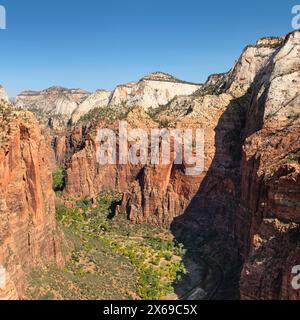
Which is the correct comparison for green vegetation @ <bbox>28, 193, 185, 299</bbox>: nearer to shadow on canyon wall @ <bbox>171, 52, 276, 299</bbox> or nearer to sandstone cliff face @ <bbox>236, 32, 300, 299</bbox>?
shadow on canyon wall @ <bbox>171, 52, 276, 299</bbox>

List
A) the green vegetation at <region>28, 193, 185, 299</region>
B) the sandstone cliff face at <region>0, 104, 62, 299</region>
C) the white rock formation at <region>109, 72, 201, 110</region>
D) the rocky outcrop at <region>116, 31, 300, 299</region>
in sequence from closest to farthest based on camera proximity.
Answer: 1. the sandstone cliff face at <region>0, 104, 62, 299</region>
2. the rocky outcrop at <region>116, 31, 300, 299</region>
3. the green vegetation at <region>28, 193, 185, 299</region>
4. the white rock formation at <region>109, 72, 201, 110</region>

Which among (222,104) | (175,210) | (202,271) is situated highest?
(222,104)

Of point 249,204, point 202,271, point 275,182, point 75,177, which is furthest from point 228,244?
point 75,177

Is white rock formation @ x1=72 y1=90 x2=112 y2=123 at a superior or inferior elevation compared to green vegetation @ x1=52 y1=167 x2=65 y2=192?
superior

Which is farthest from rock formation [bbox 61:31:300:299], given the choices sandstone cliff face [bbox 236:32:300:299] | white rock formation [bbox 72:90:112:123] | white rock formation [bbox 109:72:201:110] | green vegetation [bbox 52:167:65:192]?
white rock formation [bbox 72:90:112:123]

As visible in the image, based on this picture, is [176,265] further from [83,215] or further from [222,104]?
[222,104]

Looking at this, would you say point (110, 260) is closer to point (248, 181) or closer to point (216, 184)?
point (248, 181)

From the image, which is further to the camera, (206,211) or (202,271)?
(206,211)
